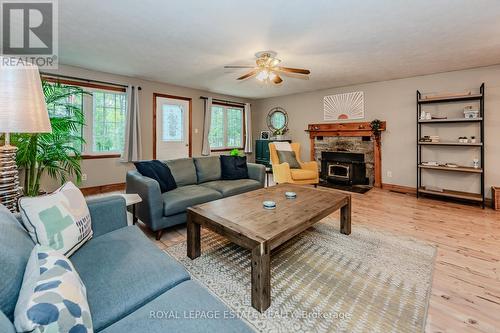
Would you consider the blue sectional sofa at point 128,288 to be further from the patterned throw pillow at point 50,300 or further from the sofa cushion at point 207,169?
the sofa cushion at point 207,169

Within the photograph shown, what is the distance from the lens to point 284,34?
2.77 metres

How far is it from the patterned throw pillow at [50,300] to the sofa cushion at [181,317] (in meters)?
0.16

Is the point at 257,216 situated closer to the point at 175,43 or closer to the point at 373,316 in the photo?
the point at 373,316

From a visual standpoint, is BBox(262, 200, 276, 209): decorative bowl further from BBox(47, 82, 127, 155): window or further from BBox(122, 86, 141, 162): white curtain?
BBox(47, 82, 127, 155): window

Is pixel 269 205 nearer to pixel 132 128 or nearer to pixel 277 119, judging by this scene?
pixel 132 128

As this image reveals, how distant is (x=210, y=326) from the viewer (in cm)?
88

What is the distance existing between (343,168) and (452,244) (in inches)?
123

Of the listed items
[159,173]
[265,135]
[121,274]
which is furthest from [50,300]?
[265,135]

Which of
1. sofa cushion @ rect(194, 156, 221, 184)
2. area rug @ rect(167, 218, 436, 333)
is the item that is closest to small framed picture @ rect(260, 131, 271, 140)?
sofa cushion @ rect(194, 156, 221, 184)

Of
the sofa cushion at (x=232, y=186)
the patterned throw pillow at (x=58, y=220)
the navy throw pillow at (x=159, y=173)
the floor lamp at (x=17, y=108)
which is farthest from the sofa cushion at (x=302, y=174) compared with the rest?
the floor lamp at (x=17, y=108)

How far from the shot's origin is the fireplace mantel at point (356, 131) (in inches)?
203

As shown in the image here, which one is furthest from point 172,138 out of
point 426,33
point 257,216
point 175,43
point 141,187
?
point 426,33

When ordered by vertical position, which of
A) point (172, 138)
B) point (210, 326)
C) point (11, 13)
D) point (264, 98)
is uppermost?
point (264, 98)

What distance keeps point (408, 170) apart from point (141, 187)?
4849mm
